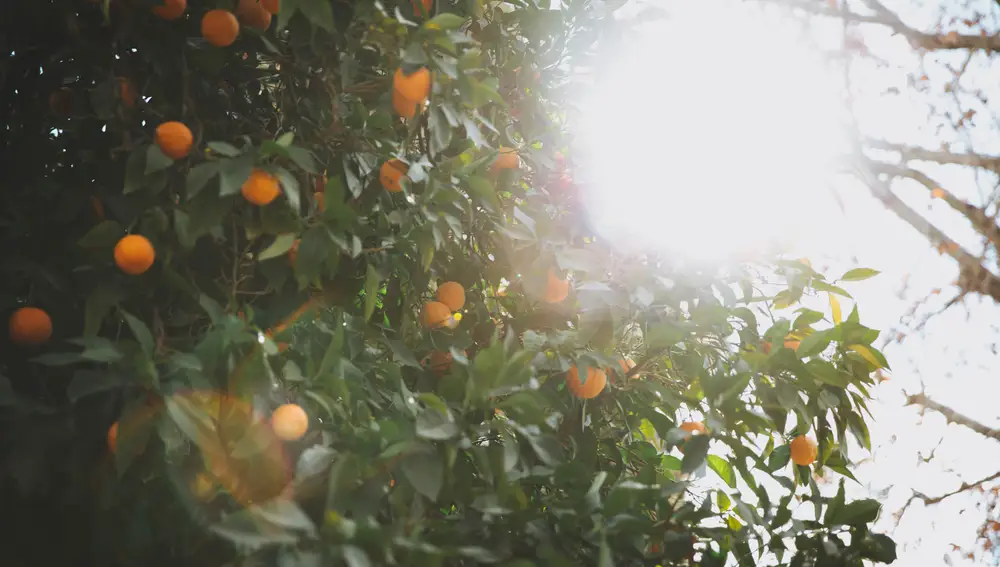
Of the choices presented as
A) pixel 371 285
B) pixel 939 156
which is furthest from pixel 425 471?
pixel 939 156

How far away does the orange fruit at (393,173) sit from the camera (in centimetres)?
93

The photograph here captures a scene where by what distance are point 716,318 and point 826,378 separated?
0.15 m

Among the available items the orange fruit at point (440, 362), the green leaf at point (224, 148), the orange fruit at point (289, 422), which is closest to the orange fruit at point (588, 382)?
the orange fruit at point (440, 362)

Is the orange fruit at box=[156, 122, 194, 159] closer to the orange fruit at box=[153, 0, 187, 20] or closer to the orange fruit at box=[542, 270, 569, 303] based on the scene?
the orange fruit at box=[153, 0, 187, 20]

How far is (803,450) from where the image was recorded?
41.2 inches

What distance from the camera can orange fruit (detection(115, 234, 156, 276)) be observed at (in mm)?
792

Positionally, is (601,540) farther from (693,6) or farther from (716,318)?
(693,6)

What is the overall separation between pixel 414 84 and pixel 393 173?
0.12 metres

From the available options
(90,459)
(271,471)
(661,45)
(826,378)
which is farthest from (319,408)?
(661,45)

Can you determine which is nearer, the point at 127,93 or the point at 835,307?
the point at 127,93

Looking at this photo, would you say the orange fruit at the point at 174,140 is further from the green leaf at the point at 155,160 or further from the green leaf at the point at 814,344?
the green leaf at the point at 814,344

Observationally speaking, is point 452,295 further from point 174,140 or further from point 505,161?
point 174,140

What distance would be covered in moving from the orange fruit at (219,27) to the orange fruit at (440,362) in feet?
1.61

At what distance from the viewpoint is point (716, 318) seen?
0.97m
